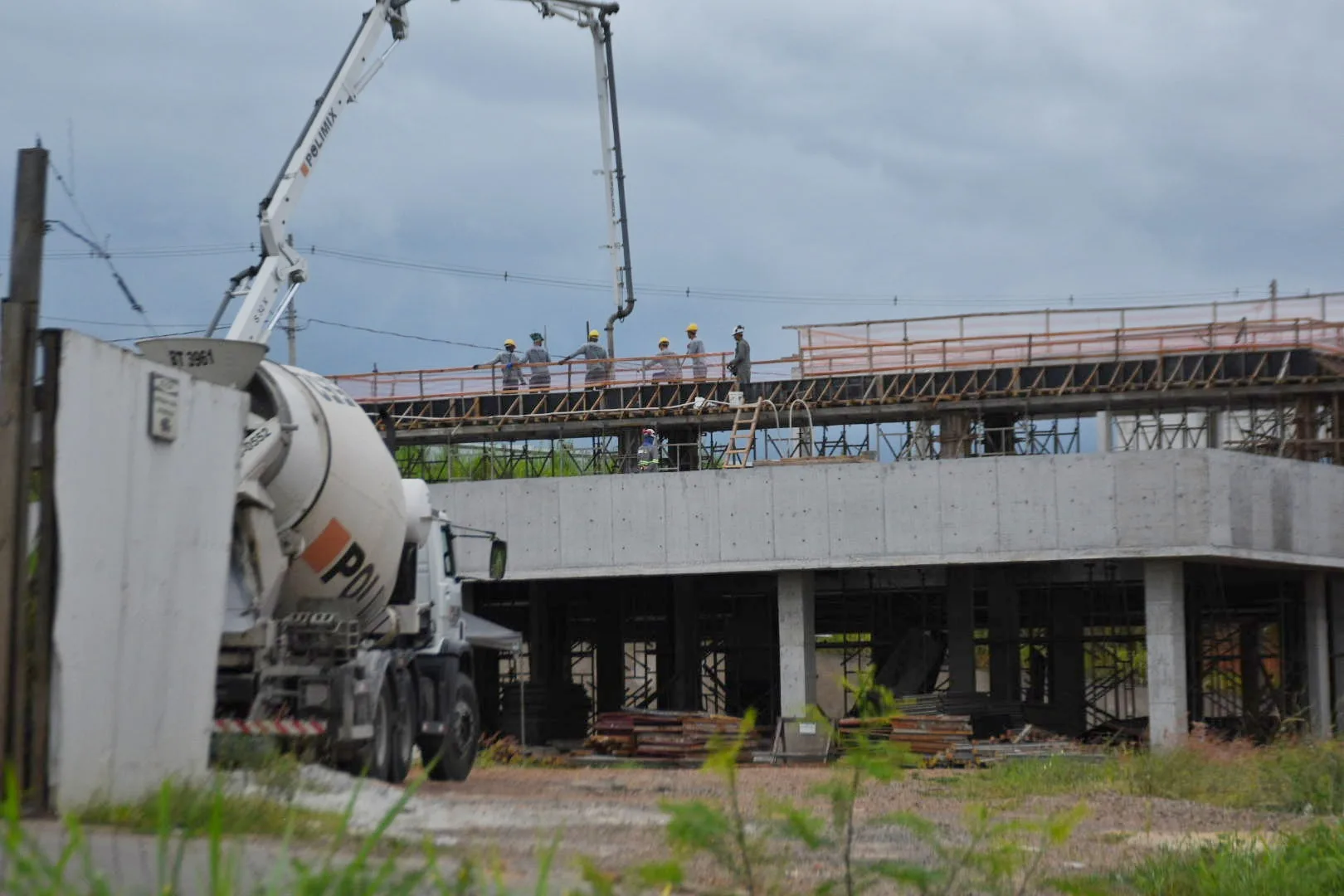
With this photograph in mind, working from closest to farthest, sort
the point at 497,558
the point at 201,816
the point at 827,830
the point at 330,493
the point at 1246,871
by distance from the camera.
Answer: the point at 827,830 → the point at 201,816 → the point at 1246,871 → the point at 330,493 → the point at 497,558

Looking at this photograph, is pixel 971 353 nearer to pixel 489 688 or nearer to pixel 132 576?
pixel 489 688

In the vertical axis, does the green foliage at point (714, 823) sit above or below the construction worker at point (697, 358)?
below

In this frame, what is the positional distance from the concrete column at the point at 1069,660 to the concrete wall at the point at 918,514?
7375 millimetres

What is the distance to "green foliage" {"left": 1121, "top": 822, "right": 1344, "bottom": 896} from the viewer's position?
10.9m

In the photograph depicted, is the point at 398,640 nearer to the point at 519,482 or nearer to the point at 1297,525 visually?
the point at 519,482

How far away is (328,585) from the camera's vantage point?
53.3 feet

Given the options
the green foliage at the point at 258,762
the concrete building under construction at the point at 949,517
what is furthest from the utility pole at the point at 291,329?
the green foliage at the point at 258,762

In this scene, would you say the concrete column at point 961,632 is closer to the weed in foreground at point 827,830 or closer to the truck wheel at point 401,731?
the truck wheel at point 401,731

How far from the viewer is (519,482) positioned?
3444 centimetres

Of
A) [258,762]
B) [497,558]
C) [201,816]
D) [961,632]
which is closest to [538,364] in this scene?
[961,632]

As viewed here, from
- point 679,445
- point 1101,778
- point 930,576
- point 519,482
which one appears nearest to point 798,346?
point 679,445

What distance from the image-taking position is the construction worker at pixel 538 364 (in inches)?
1722

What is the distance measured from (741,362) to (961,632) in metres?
8.57

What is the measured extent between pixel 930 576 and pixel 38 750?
32039 millimetres
